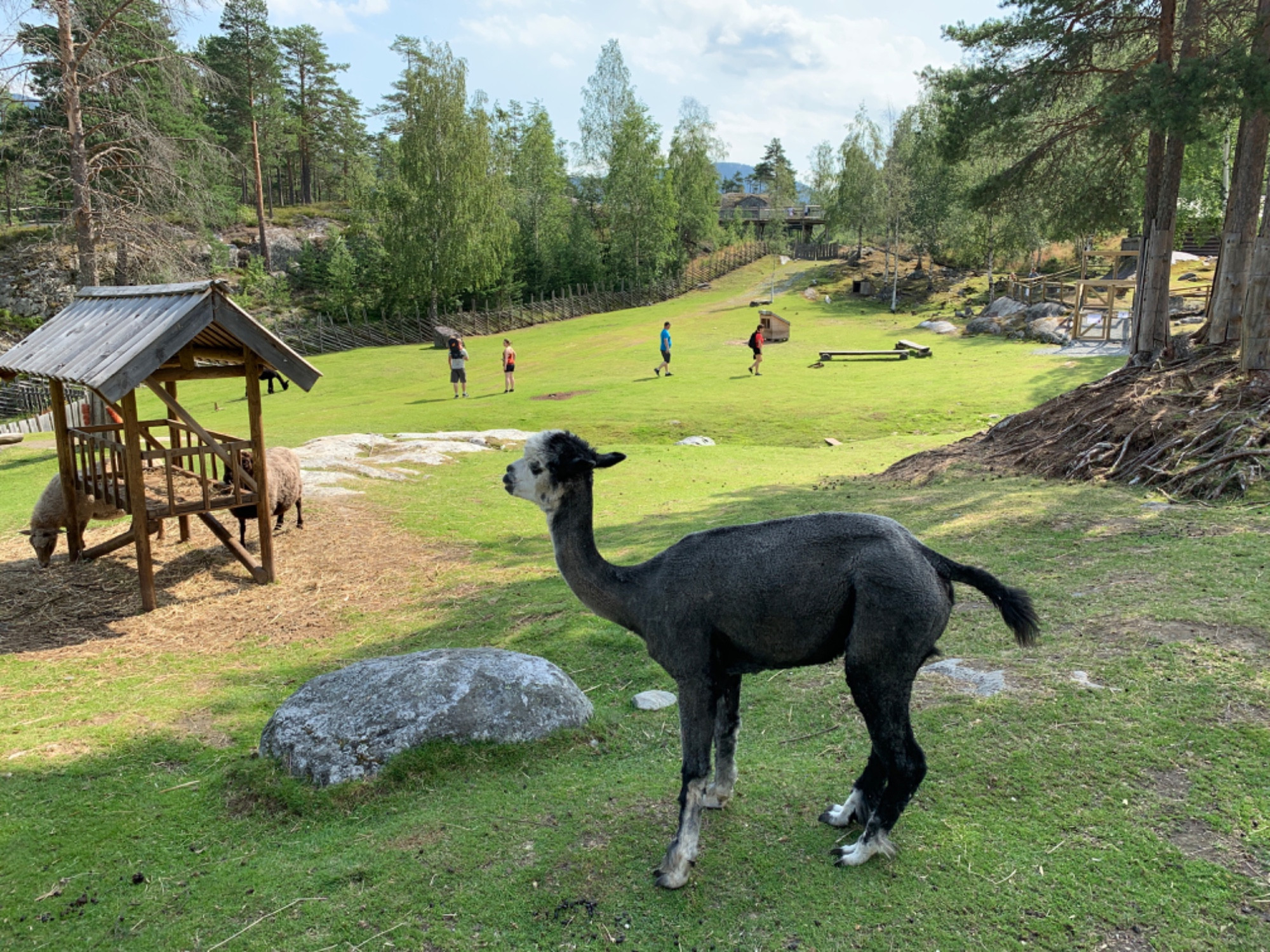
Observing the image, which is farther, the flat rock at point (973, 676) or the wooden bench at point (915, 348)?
the wooden bench at point (915, 348)

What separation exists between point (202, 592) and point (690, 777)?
9458 mm

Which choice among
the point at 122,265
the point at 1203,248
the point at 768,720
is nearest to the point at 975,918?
the point at 768,720

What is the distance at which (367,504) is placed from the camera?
15.8m

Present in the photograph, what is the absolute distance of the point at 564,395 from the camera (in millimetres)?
29359

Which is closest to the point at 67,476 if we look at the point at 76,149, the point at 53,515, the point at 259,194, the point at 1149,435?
the point at 53,515

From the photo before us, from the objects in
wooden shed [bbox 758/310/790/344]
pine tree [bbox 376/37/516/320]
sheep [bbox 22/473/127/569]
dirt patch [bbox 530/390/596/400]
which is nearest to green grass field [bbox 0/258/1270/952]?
sheep [bbox 22/473/127/569]

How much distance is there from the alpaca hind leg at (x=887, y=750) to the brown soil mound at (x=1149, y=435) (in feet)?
29.4

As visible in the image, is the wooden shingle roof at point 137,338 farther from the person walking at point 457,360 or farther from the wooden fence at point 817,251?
the wooden fence at point 817,251

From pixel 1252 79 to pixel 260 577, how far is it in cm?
1703

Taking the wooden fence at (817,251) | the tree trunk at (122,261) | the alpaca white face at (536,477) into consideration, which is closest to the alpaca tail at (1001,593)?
the alpaca white face at (536,477)

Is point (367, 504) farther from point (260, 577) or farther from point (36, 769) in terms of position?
point (36, 769)

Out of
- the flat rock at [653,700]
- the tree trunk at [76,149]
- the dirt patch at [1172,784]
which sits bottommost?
the flat rock at [653,700]

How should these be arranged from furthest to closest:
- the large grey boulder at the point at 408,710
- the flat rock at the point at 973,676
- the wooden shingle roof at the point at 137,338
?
A: the wooden shingle roof at the point at 137,338 → the flat rock at the point at 973,676 → the large grey boulder at the point at 408,710

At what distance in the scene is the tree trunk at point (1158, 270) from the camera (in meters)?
16.3
